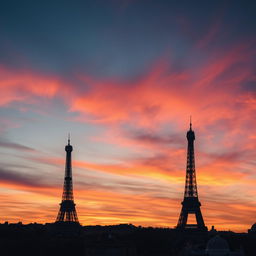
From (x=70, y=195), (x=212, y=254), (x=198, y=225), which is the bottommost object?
(x=212, y=254)

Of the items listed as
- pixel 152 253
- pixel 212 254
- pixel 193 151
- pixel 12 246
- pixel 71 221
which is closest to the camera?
pixel 212 254

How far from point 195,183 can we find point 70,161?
135 ft

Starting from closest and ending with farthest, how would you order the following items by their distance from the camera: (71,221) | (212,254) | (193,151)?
(212,254), (193,151), (71,221)

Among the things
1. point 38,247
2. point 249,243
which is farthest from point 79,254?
point 249,243

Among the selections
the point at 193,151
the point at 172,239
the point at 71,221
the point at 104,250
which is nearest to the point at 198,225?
the point at 172,239

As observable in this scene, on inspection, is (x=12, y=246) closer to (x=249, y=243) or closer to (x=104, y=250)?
(x=104, y=250)

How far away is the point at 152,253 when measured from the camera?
13588 centimetres

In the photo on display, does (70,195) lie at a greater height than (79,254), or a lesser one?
greater

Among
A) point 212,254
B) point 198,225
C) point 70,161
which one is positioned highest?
point 70,161

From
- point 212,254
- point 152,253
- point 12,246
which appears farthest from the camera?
point 152,253

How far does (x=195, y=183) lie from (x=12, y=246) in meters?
58.5

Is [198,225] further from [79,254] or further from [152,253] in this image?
[79,254]

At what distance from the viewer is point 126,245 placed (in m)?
115

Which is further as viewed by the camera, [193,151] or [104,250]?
[193,151]
